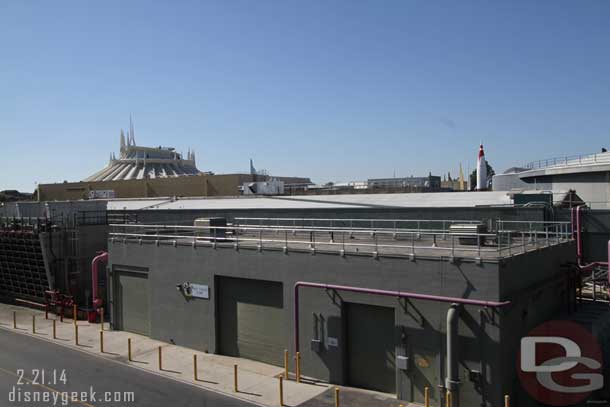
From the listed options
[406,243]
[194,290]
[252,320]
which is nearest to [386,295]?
[406,243]

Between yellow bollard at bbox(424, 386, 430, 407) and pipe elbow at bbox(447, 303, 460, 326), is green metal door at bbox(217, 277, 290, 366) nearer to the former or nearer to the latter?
yellow bollard at bbox(424, 386, 430, 407)

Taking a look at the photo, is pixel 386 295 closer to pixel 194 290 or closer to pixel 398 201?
pixel 194 290

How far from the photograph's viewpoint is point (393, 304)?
49.5 ft

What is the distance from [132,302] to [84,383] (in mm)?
7324

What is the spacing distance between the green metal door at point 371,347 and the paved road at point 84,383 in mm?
3666

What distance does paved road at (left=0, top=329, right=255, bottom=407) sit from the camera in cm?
1517

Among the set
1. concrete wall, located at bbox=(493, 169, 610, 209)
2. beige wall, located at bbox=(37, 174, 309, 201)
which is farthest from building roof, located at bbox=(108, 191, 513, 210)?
beige wall, located at bbox=(37, 174, 309, 201)

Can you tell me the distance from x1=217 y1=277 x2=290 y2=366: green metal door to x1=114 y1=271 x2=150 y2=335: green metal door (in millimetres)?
5226

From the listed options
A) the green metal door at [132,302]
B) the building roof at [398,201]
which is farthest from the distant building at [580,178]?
the green metal door at [132,302]

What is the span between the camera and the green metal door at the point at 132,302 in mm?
23500

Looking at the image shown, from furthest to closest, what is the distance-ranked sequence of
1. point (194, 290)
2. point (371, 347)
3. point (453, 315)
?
point (194, 290) → point (371, 347) → point (453, 315)

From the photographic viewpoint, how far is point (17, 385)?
1664 centimetres

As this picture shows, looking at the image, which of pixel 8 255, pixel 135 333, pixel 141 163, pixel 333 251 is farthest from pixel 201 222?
pixel 141 163
